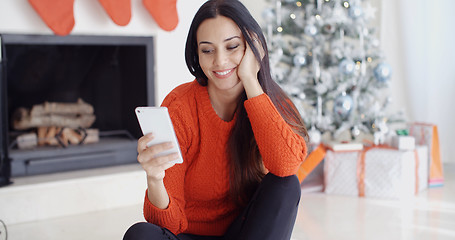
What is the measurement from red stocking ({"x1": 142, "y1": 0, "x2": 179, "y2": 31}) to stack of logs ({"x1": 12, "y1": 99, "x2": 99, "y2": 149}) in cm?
59

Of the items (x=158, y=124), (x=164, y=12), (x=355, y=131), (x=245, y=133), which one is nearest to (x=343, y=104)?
(x=355, y=131)

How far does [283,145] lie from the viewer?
4.01 ft

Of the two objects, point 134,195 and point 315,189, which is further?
point 315,189

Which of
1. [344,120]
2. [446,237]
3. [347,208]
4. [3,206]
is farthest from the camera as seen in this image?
[344,120]

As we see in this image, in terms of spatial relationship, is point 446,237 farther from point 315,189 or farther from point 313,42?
point 313,42

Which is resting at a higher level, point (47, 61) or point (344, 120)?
point (47, 61)

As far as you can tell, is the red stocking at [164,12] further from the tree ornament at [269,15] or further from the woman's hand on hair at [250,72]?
the woman's hand on hair at [250,72]

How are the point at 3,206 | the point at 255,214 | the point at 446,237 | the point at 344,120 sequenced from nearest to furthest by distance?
1. the point at 255,214
2. the point at 446,237
3. the point at 3,206
4. the point at 344,120

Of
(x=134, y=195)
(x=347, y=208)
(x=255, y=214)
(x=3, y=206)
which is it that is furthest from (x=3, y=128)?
(x=347, y=208)

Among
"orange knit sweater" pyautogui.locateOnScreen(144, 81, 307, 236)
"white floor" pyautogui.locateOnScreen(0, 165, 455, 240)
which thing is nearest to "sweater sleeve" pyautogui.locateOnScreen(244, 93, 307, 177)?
"orange knit sweater" pyautogui.locateOnScreen(144, 81, 307, 236)

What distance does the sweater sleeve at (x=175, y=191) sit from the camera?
1183 mm

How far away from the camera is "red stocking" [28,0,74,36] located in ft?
6.79

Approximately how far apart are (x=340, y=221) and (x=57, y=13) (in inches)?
59.8

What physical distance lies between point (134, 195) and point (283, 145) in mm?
1299
